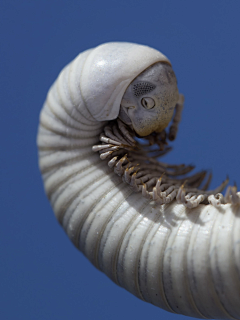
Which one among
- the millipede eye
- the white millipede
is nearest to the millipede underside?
the white millipede

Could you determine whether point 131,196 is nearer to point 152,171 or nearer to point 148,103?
point 152,171

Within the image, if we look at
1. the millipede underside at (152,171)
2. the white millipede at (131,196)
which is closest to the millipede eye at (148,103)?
the white millipede at (131,196)

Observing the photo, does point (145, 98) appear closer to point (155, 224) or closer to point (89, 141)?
point (89, 141)

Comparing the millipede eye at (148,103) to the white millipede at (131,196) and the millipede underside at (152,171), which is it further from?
the millipede underside at (152,171)

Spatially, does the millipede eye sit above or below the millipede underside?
above

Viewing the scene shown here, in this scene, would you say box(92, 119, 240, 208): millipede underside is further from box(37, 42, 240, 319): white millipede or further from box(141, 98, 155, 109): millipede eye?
box(141, 98, 155, 109): millipede eye

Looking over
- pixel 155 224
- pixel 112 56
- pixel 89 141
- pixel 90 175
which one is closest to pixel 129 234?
pixel 155 224

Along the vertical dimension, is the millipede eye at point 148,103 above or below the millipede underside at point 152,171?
above

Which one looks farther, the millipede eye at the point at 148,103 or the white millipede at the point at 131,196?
the millipede eye at the point at 148,103

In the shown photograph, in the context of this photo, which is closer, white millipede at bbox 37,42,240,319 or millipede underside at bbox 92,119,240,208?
white millipede at bbox 37,42,240,319

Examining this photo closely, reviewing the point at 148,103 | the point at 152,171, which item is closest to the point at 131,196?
the point at 152,171
